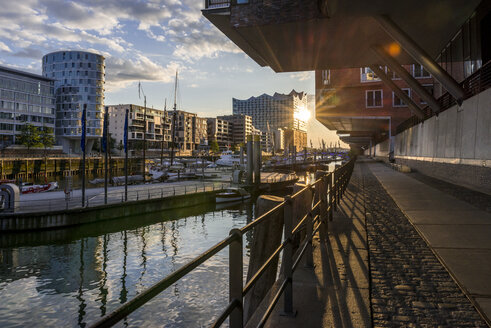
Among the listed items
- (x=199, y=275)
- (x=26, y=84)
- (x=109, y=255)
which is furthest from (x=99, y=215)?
(x=26, y=84)

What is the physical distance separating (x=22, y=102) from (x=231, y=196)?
9328 cm

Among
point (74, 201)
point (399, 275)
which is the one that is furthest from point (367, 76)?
point (399, 275)

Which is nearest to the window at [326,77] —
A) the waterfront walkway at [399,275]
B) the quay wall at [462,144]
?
the quay wall at [462,144]

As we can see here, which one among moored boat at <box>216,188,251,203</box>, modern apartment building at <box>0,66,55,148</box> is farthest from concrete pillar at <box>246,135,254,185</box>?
modern apartment building at <box>0,66,55,148</box>

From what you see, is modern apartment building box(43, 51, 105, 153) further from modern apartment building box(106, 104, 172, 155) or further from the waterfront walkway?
the waterfront walkway

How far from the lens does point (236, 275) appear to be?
2320 mm

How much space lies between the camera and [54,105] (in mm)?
111812

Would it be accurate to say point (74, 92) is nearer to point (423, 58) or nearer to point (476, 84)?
point (423, 58)

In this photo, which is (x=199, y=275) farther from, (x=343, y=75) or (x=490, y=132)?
(x=343, y=75)

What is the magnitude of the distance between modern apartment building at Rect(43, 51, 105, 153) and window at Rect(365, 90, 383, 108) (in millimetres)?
104102

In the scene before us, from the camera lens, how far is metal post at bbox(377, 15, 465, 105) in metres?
16.4

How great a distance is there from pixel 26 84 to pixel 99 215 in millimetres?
96955

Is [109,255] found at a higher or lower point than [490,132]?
lower

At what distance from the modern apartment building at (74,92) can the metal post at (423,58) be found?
121 metres
